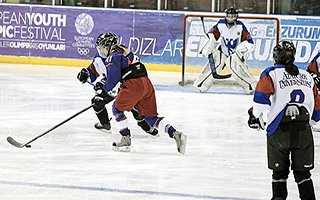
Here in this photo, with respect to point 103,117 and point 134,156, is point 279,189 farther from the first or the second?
point 103,117

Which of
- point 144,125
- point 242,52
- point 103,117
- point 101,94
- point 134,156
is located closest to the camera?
point 134,156

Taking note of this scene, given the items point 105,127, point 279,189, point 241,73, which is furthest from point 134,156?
point 241,73

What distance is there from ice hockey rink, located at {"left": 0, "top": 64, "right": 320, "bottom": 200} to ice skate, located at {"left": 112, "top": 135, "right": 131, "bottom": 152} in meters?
0.07

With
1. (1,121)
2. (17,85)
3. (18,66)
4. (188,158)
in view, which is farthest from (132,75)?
(18,66)

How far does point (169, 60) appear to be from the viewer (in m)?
11.6

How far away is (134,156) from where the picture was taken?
222 inches

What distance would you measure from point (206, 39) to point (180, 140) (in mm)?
4699

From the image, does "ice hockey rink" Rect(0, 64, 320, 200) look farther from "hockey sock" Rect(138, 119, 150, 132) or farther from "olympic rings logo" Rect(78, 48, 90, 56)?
"olympic rings logo" Rect(78, 48, 90, 56)

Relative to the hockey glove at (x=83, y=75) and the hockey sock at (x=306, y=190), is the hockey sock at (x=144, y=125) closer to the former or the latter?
the hockey glove at (x=83, y=75)

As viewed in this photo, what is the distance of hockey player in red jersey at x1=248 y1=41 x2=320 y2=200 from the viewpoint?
377 cm

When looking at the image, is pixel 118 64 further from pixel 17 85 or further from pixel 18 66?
pixel 18 66

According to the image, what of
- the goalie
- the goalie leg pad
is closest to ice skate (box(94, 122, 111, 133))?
the goalie

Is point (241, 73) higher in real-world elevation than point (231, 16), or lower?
lower

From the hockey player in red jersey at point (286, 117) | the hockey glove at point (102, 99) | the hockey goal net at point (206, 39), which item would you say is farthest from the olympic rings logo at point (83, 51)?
the hockey player in red jersey at point (286, 117)
